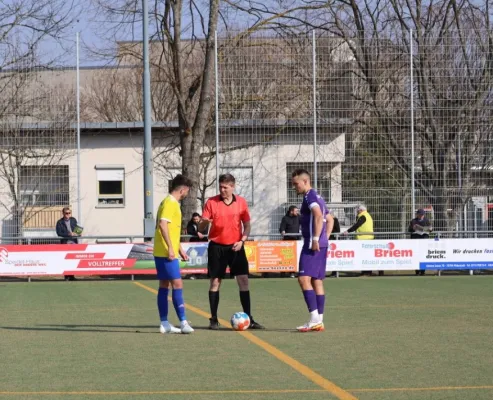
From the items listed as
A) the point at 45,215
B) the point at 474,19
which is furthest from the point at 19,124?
the point at 474,19

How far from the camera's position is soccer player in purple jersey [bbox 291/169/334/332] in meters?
11.6

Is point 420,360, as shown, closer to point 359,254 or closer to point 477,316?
point 477,316

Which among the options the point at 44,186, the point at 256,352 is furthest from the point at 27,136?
the point at 256,352

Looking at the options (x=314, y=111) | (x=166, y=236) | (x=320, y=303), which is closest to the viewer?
(x=166, y=236)

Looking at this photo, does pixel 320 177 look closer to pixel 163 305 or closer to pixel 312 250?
pixel 312 250

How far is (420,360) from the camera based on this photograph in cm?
899

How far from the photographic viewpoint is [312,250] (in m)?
→ 11.7

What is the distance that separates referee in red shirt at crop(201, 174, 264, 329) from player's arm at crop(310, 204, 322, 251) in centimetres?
101

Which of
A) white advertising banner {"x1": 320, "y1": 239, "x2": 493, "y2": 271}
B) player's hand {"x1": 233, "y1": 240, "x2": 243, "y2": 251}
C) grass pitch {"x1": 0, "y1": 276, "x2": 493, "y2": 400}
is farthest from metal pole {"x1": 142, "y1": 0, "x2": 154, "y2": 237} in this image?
player's hand {"x1": 233, "y1": 240, "x2": 243, "y2": 251}

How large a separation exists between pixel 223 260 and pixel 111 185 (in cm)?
2606

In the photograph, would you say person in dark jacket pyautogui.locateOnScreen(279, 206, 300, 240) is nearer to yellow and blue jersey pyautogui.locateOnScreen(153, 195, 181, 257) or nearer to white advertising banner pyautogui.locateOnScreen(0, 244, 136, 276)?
white advertising banner pyautogui.locateOnScreen(0, 244, 136, 276)

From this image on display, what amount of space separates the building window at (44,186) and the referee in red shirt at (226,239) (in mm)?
15813

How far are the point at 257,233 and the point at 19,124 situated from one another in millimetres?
6796

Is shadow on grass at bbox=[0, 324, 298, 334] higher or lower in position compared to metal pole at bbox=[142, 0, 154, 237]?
lower
